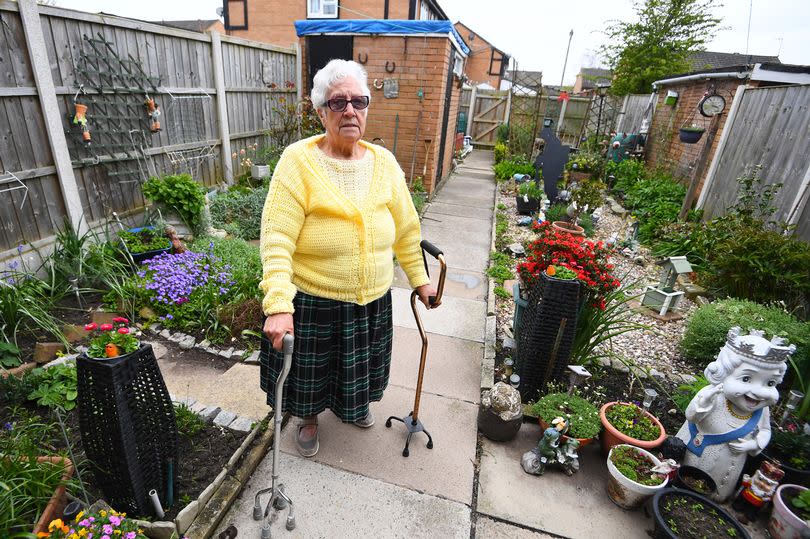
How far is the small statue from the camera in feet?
7.47

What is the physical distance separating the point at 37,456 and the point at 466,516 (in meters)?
1.94

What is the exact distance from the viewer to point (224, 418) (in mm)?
2363

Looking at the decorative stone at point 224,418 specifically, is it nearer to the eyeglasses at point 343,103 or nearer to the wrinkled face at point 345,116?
the wrinkled face at point 345,116

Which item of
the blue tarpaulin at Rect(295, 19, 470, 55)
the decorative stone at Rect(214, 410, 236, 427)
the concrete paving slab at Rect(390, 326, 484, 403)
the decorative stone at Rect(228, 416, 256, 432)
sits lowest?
the concrete paving slab at Rect(390, 326, 484, 403)

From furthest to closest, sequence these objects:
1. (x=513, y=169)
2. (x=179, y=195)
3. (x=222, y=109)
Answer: (x=513, y=169), (x=222, y=109), (x=179, y=195)

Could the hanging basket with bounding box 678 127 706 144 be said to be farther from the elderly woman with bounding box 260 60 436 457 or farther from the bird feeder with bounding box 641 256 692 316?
the elderly woman with bounding box 260 60 436 457

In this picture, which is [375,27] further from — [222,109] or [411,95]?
[222,109]

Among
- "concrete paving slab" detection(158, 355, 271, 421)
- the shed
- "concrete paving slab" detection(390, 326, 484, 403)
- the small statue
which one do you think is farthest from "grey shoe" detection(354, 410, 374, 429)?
the shed

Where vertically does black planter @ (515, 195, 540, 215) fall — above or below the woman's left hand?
below

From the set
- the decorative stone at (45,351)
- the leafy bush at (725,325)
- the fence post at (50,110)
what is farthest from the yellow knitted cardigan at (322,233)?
the fence post at (50,110)

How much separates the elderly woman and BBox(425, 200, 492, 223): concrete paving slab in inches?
199

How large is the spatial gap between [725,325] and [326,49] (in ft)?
23.1

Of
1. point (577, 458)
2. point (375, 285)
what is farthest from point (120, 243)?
point (577, 458)

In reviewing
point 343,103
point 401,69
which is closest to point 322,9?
point 401,69
